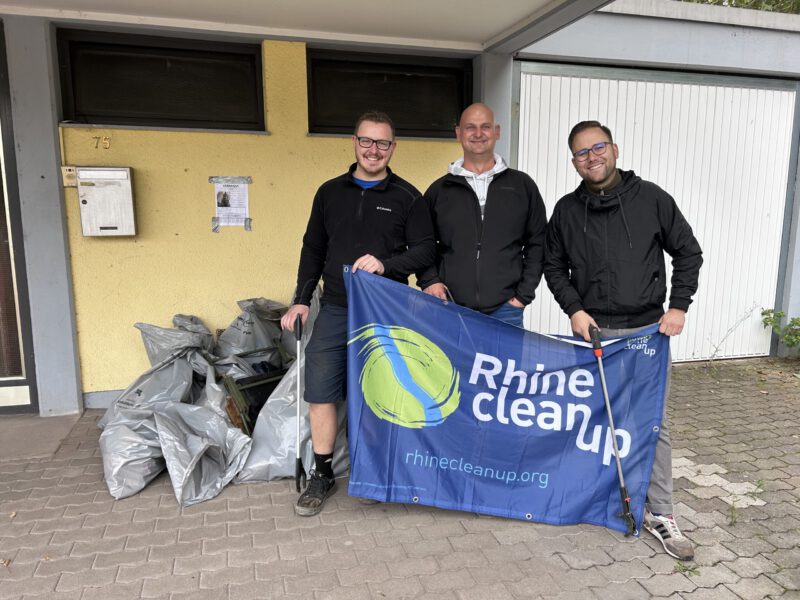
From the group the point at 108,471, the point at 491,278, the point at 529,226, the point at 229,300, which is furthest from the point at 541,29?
the point at 108,471

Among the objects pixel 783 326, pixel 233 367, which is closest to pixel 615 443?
pixel 233 367

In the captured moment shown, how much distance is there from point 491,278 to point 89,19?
11.1 feet

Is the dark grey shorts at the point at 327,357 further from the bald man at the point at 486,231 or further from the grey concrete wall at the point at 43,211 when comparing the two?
the grey concrete wall at the point at 43,211

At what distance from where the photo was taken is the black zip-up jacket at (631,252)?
2715mm

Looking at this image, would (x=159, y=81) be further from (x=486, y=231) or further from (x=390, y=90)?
(x=486, y=231)

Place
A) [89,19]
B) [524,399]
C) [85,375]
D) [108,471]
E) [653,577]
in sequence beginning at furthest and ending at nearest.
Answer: [85,375], [89,19], [108,471], [524,399], [653,577]

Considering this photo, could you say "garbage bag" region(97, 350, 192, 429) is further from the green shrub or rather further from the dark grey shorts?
the green shrub

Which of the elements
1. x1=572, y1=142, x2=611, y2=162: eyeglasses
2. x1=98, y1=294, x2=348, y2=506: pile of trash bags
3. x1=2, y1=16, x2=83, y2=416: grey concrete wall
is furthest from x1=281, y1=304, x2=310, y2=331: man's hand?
x1=2, y1=16, x2=83, y2=416: grey concrete wall

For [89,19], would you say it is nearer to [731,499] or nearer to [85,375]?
[85,375]

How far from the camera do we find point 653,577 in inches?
98.3

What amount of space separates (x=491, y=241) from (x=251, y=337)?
6.79ft

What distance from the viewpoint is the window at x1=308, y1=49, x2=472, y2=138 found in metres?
4.66

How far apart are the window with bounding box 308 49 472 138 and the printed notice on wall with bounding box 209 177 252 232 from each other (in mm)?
746

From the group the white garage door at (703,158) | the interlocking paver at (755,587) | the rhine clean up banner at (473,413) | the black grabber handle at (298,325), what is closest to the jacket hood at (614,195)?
the rhine clean up banner at (473,413)
